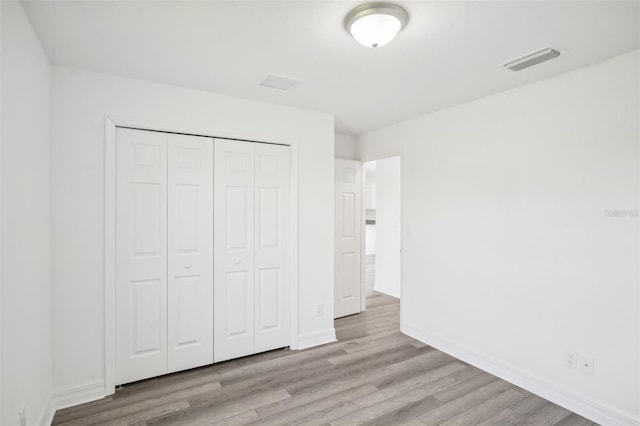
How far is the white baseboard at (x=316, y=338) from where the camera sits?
3.46 meters

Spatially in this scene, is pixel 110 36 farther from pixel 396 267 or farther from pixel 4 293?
pixel 396 267

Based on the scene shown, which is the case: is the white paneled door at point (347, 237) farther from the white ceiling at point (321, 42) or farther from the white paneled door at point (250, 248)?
the white ceiling at point (321, 42)

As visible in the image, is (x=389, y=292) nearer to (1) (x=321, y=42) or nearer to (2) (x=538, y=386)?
(2) (x=538, y=386)

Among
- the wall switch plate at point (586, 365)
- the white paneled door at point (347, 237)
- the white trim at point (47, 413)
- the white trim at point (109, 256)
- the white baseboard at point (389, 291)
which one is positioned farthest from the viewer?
the white baseboard at point (389, 291)

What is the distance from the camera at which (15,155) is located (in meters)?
1.69

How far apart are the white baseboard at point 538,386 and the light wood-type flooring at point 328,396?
73 millimetres

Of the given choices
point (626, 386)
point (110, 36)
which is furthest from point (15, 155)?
point (626, 386)

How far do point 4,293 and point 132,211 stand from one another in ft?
4.01

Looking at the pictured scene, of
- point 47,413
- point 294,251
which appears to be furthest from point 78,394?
point 294,251

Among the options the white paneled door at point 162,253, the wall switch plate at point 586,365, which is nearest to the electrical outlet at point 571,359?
the wall switch plate at point 586,365

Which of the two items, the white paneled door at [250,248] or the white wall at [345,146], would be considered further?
the white wall at [345,146]

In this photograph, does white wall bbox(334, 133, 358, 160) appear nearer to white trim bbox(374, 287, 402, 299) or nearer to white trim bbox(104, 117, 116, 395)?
white trim bbox(374, 287, 402, 299)

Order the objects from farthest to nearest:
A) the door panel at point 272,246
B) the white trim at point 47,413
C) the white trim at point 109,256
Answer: the door panel at point 272,246
the white trim at point 109,256
the white trim at point 47,413

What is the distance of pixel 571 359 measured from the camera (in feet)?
8.13
